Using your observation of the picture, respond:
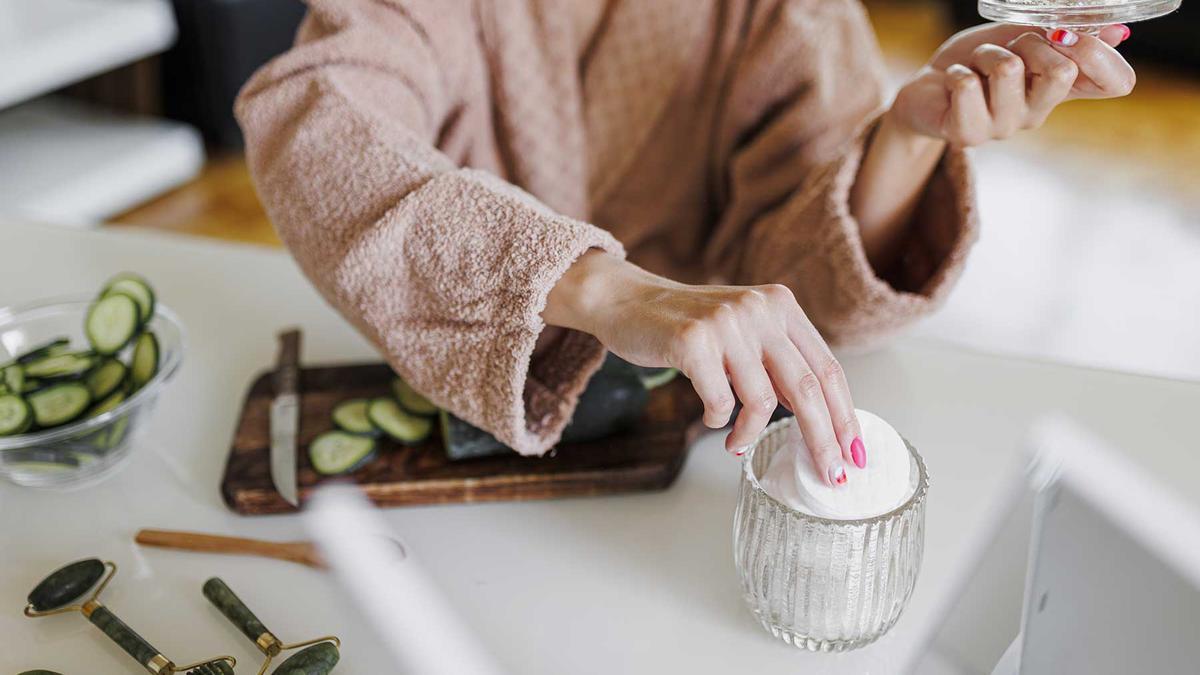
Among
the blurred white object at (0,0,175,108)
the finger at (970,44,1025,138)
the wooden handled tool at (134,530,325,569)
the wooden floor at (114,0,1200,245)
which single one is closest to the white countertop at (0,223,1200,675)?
the wooden handled tool at (134,530,325,569)

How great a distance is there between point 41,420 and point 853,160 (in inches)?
22.9

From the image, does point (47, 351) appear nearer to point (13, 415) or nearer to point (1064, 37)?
point (13, 415)

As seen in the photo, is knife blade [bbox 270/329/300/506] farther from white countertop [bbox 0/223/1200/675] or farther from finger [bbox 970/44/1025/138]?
finger [bbox 970/44/1025/138]

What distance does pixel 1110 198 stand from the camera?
2.48 meters

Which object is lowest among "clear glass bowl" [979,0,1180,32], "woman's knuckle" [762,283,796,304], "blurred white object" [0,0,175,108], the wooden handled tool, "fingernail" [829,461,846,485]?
"blurred white object" [0,0,175,108]

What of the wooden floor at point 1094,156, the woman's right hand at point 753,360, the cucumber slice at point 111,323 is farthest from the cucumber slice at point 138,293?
the wooden floor at point 1094,156

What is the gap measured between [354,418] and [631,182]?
1.12 ft

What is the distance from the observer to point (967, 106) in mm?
619

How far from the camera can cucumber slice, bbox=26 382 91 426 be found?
26.9 inches

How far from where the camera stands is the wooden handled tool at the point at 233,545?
64 cm

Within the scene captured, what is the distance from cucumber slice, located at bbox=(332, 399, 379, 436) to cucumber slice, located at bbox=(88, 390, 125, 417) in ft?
0.47

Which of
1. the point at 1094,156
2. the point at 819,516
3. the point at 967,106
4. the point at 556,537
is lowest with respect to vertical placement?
the point at 1094,156

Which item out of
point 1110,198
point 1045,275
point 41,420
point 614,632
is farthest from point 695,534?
point 1110,198

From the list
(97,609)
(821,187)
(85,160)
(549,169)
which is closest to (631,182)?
(549,169)
